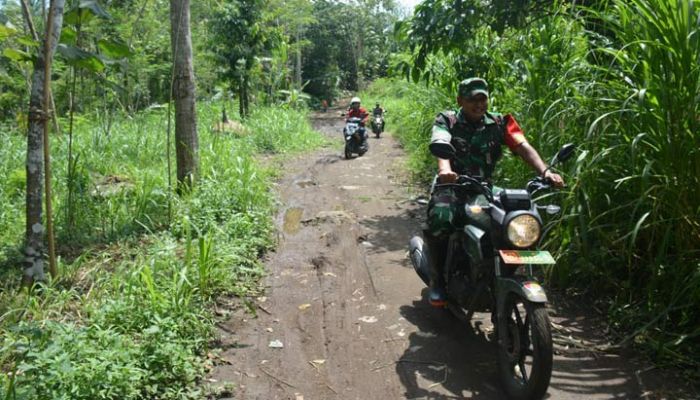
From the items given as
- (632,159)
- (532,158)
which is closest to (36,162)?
(532,158)

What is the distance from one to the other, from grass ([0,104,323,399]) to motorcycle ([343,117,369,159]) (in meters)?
4.48

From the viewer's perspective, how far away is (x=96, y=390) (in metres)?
2.63

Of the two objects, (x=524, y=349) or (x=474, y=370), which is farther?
(x=474, y=370)

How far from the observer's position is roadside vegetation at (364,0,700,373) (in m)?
3.25

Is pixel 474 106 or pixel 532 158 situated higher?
pixel 474 106

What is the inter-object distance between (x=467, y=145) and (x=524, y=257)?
45.8 inches

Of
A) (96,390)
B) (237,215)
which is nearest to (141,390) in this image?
(96,390)

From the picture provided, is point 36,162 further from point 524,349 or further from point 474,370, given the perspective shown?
point 524,349

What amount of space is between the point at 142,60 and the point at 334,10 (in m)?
23.3

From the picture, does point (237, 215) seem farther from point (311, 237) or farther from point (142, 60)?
point (142, 60)

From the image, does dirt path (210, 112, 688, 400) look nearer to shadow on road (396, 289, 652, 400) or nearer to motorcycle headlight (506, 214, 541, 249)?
shadow on road (396, 289, 652, 400)

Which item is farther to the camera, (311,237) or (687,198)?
(311,237)

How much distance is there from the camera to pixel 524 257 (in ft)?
9.11

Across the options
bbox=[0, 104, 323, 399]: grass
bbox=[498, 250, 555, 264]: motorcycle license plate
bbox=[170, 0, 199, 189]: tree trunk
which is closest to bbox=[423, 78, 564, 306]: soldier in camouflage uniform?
bbox=[498, 250, 555, 264]: motorcycle license plate
